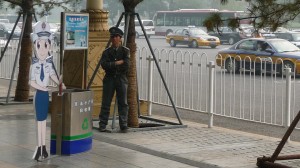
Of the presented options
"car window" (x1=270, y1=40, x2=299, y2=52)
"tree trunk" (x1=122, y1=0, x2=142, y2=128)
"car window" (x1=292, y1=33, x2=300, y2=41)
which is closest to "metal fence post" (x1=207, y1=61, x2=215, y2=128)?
"tree trunk" (x1=122, y1=0, x2=142, y2=128)

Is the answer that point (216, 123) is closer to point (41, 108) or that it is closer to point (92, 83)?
point (92, 83)

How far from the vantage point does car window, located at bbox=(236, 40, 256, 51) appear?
93.9ft

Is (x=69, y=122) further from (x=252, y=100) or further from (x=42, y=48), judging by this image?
(x=252, y=100)

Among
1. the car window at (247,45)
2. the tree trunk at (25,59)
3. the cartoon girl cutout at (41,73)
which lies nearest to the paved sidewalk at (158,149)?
the cartoon girl cutout at (41,73)

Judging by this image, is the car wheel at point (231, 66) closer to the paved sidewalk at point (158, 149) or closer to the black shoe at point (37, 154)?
the paved sidewalk at point (158, 149)

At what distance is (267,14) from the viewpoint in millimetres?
9766

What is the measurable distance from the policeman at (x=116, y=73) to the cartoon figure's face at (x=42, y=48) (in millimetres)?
2106

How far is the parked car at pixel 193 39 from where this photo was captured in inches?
2016

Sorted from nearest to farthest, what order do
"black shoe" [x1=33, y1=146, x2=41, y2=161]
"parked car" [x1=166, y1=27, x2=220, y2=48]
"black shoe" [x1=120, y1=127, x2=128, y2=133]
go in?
"black shoe" [x1=33, y1=146, x2=41, y2=161] < "black shoe" [x1=120, y1=127, x2=128, y2=133] < "parked car" [x1=166, y1=27, x2=220, y2=48]

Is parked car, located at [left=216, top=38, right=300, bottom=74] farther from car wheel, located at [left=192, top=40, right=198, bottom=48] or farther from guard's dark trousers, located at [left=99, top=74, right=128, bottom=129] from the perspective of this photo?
car wheel, located at [left=192, top=40, right=198, bottom=48]

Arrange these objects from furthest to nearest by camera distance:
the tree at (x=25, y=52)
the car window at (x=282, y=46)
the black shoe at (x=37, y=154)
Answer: the car window at (x=282, y=46)
the tree at (x=25, y=52)
the black shoe at (x=37, y=154)

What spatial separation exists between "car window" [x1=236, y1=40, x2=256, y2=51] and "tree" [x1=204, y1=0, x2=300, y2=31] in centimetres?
1870

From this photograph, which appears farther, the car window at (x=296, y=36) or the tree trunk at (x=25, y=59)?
the car window at (x=296, y=36)

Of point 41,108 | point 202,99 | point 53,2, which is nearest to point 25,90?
point 53,2
